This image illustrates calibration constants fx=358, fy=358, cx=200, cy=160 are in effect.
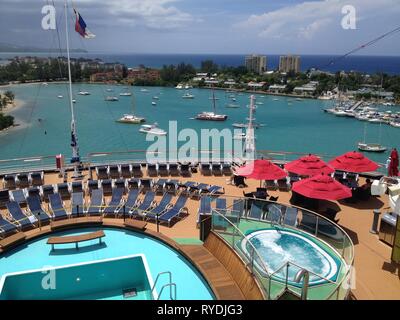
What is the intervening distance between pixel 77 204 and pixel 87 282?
3398 millimetres

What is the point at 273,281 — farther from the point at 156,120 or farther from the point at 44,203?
the point at 156,120

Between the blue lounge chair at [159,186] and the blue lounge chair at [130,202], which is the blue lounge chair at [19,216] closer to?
the blue lounge chair at [130,202]

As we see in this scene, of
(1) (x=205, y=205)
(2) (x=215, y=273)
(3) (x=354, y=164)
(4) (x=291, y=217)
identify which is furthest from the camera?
(3) (x=354, y=164)

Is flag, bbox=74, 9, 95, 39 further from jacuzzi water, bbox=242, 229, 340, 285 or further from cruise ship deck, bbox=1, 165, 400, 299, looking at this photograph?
jacuzzi water, bbox=242, 229, 340, 285

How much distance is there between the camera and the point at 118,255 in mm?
8117

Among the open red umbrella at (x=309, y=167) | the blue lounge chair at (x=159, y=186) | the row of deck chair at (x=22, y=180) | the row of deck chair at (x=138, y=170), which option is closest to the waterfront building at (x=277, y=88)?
the row of deck chair at (x=138, y=170)

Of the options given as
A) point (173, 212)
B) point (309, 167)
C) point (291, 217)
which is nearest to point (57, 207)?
point (173, 212)

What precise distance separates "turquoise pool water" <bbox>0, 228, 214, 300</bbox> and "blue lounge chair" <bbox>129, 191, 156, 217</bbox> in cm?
94

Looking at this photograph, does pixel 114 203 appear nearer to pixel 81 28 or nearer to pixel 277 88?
pixel 81 28

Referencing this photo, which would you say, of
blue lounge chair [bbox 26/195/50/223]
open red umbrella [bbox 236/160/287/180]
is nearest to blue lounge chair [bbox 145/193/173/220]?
open red umbrella [bbox 236/160/287/180]

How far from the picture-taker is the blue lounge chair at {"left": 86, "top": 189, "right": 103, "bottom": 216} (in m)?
10.1

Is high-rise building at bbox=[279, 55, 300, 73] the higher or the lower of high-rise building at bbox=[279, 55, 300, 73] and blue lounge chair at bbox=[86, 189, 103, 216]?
the higher
